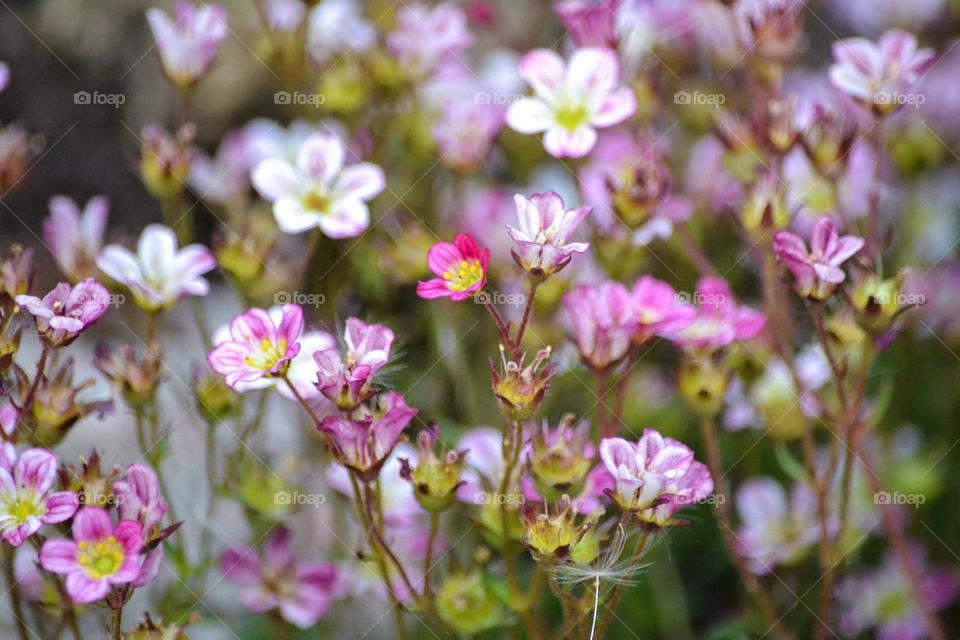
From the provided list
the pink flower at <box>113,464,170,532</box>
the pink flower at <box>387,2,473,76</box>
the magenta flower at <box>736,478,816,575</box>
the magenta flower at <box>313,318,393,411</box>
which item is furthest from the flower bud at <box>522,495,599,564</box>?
the pink flower at <box>387,2,473,76</box>

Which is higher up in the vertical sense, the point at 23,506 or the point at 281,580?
the point at 23,506

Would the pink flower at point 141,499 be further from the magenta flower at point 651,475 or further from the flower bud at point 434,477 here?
the magenta flower at point 651,475

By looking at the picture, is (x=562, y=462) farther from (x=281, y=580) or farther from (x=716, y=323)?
(x=281, y=580)

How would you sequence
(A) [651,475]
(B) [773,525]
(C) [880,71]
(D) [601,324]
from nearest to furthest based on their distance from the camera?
(A) [651,475] → (D) [601,324] → (C) [880,71] → (B) [773,525]

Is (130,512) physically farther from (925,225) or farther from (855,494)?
(925,225)

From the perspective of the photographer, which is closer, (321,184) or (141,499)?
(141,499)

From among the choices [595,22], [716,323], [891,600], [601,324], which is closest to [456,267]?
[601,324]

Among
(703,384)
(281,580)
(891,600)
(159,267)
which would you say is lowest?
(891,600)

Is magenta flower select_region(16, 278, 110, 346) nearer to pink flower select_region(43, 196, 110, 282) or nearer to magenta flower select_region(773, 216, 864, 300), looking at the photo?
pink flower select_region(43, 196, 110, 282)
